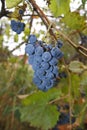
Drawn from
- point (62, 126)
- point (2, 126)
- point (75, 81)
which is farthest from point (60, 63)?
point (2, 126)

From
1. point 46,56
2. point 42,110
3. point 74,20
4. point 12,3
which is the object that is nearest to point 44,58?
point 46,56

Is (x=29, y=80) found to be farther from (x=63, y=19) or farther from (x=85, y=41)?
(x=63, y=19)

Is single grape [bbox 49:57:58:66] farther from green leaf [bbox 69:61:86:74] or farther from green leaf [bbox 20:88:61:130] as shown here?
green leaf [bbox 20:88:61:130]

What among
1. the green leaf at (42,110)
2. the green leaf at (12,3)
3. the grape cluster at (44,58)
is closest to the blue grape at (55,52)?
the grape cluster at (44,58)

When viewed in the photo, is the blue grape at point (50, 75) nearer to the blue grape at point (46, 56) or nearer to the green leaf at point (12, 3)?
the blue grape at point (46, 56)

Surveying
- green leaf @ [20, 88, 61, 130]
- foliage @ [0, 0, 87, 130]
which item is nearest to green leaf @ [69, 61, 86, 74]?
foliage @ [0, 0, 87, 130]

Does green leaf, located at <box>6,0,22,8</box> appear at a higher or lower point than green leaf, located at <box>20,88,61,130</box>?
higher
